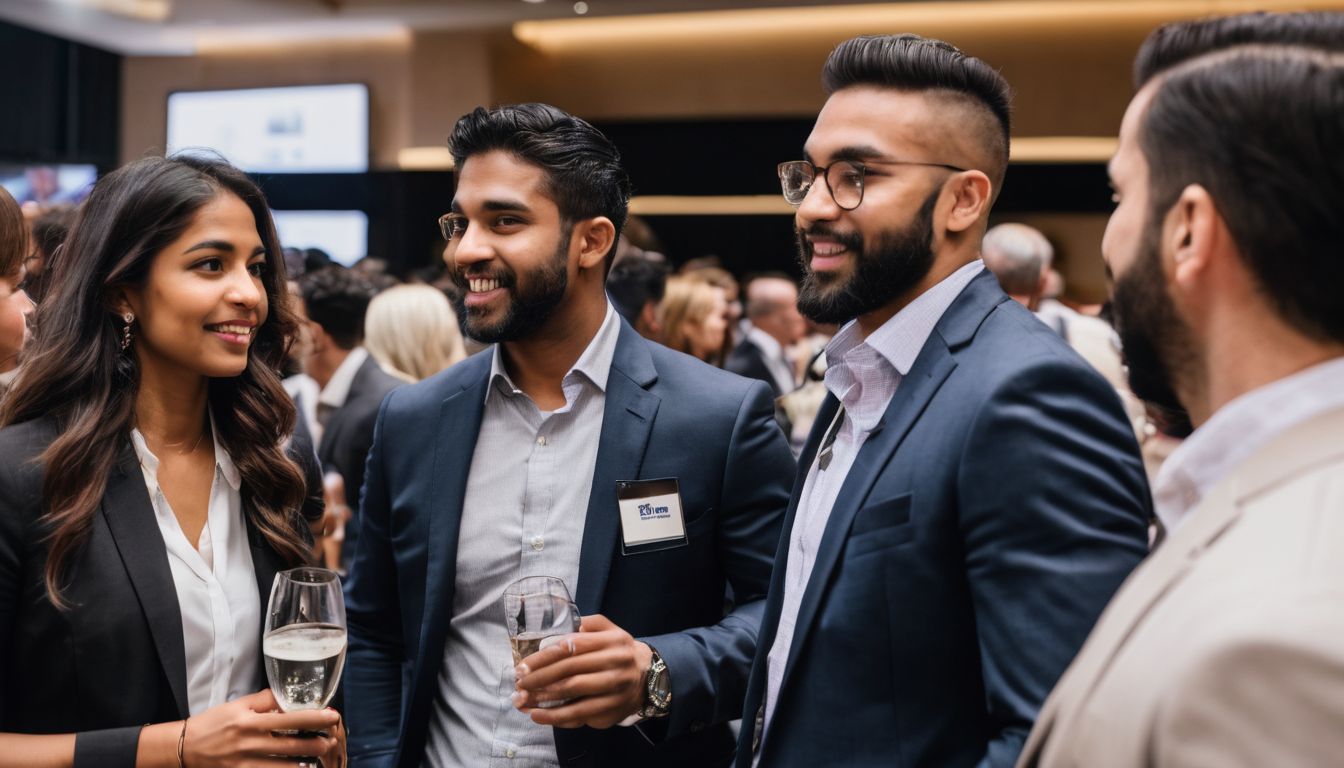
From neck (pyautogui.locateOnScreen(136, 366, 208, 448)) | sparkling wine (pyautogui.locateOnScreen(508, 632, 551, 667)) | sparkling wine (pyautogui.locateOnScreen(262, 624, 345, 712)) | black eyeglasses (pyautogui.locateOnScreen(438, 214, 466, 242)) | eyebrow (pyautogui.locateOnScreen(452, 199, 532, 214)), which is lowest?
sparkling wine (pyautogui.locateOnScreen(262, 624, 345, 712))

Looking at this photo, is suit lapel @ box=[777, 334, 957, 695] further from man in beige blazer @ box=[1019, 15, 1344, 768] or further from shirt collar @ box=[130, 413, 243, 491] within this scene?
shirt collar @ box=[130, 413, 243, 491]

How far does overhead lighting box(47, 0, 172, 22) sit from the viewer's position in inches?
346

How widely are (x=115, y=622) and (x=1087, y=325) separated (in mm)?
3476

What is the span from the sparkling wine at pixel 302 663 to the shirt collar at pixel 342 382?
8.53 feet

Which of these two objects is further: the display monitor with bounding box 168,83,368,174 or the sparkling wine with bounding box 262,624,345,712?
the display monitor with bounding box 168,83,368,174

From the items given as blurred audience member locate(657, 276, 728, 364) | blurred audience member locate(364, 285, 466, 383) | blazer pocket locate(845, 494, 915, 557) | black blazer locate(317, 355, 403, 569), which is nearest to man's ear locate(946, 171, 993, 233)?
blazer pocket locate(845, 494, 915, 557)

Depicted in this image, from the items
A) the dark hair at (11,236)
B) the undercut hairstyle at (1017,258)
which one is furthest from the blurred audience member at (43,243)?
the undercut hairstyle at (1017,258)

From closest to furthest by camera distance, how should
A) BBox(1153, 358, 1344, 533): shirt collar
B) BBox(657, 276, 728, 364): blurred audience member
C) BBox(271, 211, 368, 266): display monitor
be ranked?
BBox(1153, 358, 1344, 533): shirt collar → BBox(657, 276, 728, 364): blurred audience member → BBox(271, 211, 368, 266): display monitor

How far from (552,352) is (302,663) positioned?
716mm

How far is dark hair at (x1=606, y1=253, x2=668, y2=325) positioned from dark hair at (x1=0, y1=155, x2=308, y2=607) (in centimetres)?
248

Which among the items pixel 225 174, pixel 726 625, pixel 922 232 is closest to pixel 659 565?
pixel 726 625

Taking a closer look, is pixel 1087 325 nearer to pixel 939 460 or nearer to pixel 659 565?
pixel 659 565

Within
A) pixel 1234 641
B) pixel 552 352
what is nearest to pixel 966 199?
pixel 552 352

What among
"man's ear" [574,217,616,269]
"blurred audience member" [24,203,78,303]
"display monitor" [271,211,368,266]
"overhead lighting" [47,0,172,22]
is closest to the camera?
"man's ear" [574,217,616,269]
